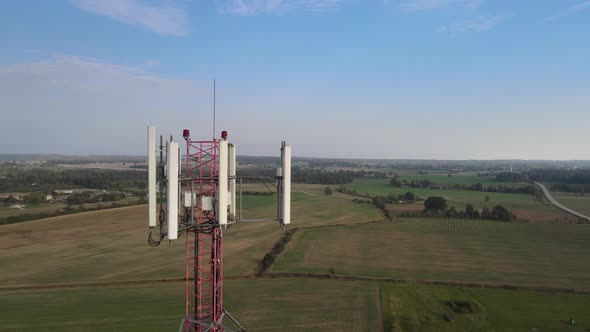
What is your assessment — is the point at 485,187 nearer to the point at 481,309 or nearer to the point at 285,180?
the point at 481,309

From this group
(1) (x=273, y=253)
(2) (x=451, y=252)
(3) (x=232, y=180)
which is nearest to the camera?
(3) (x=232, y=180)

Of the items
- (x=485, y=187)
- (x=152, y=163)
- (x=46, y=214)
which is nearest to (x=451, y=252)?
(x=152, y=163)

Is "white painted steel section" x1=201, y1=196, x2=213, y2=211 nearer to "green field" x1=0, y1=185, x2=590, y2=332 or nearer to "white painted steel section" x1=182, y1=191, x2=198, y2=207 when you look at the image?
"white painted steel section" x1=182, y1=191, x2=198, y2=207

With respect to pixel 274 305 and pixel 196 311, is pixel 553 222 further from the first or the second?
pixel 196 311

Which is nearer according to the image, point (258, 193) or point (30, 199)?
point (30, 199)

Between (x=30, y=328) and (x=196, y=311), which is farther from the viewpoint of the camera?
(x=30, y=328)

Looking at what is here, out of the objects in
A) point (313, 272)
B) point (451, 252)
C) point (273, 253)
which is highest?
point (273, 253)

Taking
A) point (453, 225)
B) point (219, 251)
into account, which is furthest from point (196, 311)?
point (453, 225)

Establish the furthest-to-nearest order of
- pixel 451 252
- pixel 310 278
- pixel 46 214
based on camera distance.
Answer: pixel 46 214 → pixel 451 252 → pixel 310 278
